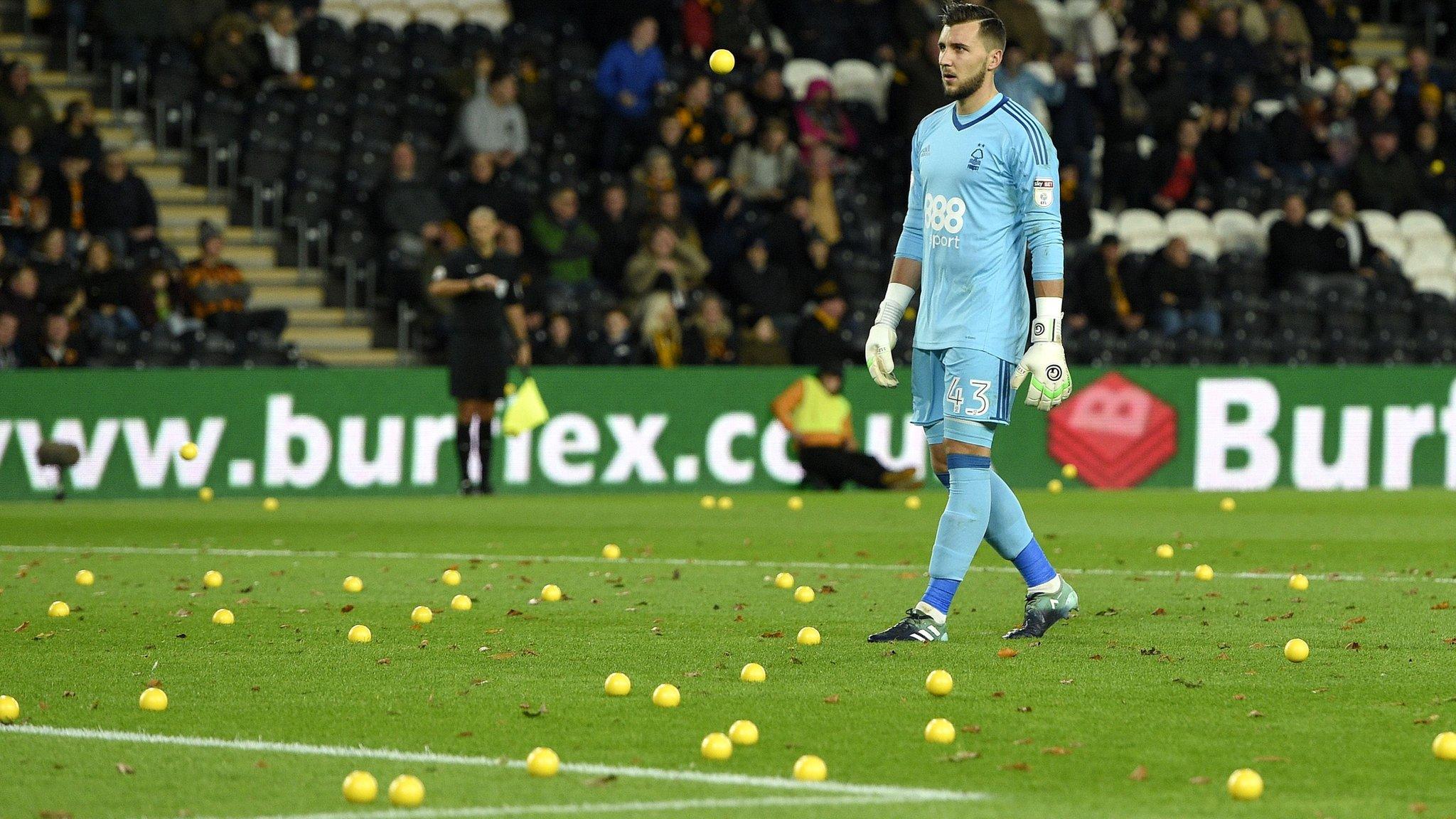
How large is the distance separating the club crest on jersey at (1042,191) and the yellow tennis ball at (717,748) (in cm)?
308

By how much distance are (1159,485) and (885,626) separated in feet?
41.5

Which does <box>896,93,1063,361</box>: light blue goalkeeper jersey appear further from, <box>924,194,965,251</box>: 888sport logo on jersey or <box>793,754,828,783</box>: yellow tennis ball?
<box>793,754,828,783</box>: yellow tennis ball

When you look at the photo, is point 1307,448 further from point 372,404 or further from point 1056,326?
point 1056,326

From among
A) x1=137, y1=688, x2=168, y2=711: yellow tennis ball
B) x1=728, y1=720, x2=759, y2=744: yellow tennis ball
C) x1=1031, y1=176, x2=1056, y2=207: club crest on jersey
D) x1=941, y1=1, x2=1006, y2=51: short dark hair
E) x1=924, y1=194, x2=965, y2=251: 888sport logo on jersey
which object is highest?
x1=941, y1=1, x2=1006, y2=51: short dark hair

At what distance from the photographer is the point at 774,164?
2220cm

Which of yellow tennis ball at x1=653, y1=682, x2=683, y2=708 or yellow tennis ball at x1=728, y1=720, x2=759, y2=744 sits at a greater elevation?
yellow tennis ball at x1=728, y1=720, x2=759, y2=744

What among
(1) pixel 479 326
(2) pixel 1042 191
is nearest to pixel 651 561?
(2) pixel 1042 191

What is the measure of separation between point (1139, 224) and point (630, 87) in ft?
19.7

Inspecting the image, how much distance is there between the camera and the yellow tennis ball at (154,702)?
244 inches

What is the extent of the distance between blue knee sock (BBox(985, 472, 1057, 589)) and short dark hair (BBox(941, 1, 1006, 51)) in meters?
1.60

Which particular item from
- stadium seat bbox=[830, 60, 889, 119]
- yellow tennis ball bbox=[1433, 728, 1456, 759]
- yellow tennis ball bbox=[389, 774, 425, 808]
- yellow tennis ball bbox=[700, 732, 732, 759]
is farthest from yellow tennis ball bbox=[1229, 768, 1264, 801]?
stadium seat bbox=[830, 60, 889, 119]

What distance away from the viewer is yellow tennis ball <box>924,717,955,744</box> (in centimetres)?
559

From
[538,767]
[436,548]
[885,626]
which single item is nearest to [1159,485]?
[436,548]

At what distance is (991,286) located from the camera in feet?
25.5
